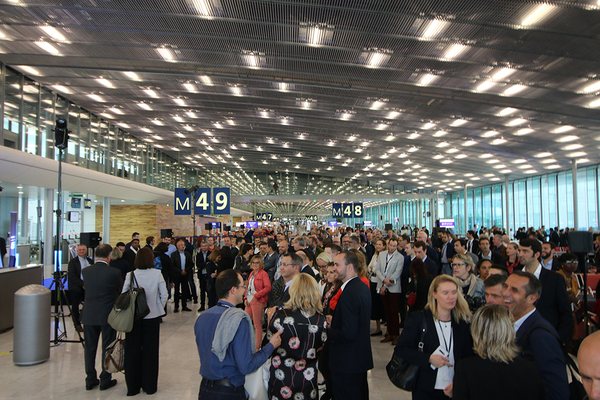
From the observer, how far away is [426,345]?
2877mm

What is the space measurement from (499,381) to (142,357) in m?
4.45

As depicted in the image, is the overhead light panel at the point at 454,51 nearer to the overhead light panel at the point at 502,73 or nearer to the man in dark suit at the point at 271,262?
the overhead light panel at the point at 502,73

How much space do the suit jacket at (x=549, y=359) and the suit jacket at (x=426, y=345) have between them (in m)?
0.38

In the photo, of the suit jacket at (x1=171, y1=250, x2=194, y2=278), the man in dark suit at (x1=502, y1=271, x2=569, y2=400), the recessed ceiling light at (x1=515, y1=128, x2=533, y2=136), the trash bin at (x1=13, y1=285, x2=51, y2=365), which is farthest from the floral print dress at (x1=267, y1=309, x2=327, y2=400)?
the recessed ceiling light at (x1=515, y1=128, x2=533, y2=136)

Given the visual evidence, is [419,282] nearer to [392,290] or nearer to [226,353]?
[392,290]

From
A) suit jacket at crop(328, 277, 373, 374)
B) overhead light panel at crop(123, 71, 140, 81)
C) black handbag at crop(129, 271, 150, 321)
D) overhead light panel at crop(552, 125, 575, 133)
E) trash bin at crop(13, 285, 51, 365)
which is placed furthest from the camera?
overhead light panel at crop(552, 125, 575, 133)

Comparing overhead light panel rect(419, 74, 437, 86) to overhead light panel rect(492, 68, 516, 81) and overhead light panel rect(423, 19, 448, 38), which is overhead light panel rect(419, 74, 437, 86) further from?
overhead light panel rect(423, 19, 448, 38)

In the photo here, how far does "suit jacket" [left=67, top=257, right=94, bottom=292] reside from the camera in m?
7.48

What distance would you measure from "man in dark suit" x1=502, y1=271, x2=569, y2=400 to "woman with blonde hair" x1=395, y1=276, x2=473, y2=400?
1.24 ft

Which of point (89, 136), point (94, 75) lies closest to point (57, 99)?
point (89, 136)

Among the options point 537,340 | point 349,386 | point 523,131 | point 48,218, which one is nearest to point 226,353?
point 349,386

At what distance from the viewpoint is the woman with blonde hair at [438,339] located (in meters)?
2.84

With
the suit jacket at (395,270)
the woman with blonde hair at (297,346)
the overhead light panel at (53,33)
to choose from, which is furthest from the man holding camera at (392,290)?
the overhead light panel at (53,33)

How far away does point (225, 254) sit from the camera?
29.3 feet
